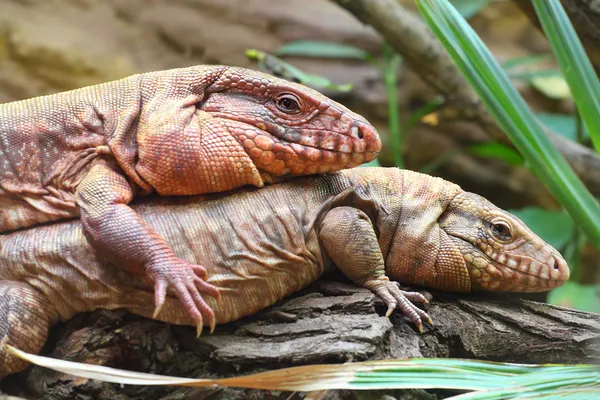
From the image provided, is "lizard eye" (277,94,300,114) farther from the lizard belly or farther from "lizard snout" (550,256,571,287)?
"lizard snout" (550,256,571,287)

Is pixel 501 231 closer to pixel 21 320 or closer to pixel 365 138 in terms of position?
pixel 365 138

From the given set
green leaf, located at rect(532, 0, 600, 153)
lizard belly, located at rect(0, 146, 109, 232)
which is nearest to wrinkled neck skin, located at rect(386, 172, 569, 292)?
green leaf, located at rect(532, 0, 600, 153)

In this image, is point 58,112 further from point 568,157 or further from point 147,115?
point 568,157

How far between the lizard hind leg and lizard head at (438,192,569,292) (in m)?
2.29

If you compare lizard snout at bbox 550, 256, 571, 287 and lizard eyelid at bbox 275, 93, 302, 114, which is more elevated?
lizard eyelid at bbox 275, 93, 302, 114

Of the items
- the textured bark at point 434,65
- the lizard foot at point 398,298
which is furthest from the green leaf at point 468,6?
the lizard foot at point 398,298

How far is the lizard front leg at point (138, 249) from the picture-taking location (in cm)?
272

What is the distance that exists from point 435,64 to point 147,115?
4.12m

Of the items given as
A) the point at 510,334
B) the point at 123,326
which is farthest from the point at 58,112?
the point at 510,334

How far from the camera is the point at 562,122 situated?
7.62 meters

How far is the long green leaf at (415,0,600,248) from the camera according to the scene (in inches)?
112

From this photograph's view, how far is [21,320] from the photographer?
115 inches

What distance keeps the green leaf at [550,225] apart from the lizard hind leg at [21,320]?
477 cm

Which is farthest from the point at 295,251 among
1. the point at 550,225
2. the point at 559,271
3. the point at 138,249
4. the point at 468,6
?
the point at 468,6
